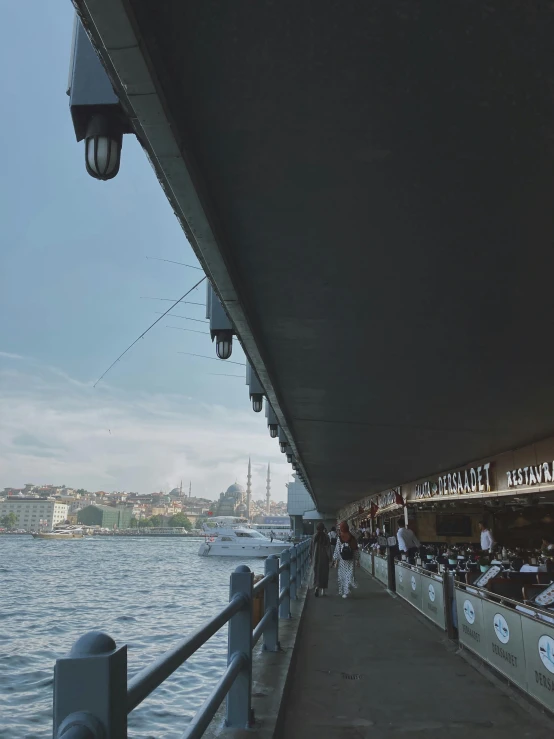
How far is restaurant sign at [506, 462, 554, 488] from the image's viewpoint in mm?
10586

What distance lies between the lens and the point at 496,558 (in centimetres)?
1298

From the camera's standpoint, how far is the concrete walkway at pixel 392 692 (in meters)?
4.29

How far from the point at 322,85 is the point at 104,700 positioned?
7.86 feet

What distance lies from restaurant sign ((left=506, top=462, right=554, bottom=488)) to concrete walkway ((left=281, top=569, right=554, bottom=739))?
12.6 feet

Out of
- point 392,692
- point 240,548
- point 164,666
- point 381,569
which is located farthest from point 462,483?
point 240,548

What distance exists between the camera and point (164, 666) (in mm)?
2074

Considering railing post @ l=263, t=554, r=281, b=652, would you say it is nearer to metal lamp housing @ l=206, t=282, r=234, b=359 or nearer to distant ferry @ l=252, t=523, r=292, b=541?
metal lamp housing @ l=206, t=282, r=234, b=359

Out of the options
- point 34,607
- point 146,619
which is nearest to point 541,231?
point 146,619

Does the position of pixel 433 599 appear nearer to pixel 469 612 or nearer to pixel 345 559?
pixel 469 612

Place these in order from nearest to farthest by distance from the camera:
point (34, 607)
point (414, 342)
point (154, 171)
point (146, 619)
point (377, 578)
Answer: point (154, 171), point (414, 342), point (377, 578), point (146, 619), point (34, 607)

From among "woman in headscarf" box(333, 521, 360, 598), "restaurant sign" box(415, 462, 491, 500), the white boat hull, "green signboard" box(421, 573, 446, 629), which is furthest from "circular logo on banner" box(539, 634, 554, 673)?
the white boat hull

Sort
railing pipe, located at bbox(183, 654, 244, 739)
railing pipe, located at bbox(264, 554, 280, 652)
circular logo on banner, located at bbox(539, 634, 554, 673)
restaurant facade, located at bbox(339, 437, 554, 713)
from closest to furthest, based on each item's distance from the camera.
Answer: railing pipe, located at bbox(183, 654, 244, 739)
circular logo on banner, located at bbox(539, 634, 554, 673)
restaurant facade, located at bbox(339, 437, 554, 713)
railing pipe, located at bbox(264, 554, 280, 652)

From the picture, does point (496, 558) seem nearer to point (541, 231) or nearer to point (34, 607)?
point (541, 231)

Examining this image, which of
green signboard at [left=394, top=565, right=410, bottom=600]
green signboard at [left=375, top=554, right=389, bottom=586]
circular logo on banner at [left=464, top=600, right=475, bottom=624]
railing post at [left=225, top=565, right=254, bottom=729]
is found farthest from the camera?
green signboard at [left=375, top=554, right=389, bottom=586]
